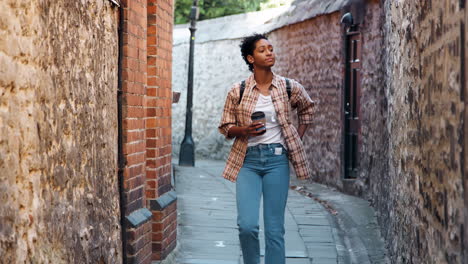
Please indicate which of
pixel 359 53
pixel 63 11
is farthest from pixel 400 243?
pixel 359 53

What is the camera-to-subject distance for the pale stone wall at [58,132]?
10.2 feet

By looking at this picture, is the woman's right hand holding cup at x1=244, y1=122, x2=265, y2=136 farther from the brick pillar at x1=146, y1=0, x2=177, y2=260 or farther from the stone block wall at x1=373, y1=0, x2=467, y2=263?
the brick pillar at x1=146, y1=0, x2=177, y2=260

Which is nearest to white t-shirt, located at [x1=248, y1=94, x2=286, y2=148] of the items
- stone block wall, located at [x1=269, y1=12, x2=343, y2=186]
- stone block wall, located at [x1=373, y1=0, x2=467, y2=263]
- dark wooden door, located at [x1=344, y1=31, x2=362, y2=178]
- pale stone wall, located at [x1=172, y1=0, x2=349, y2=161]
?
stone block wall, located at [x1=373, y1=0, x2=467, y2=263]

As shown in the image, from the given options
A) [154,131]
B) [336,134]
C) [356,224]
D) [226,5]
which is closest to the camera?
[154,131]

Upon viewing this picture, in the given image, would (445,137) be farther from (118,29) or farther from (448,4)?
(118,29)

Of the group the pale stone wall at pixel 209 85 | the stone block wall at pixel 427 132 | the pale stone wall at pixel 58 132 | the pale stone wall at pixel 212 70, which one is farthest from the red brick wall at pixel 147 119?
the pale stone wall at pixel 209 85

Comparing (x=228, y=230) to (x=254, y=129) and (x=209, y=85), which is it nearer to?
(x=254, y=129)

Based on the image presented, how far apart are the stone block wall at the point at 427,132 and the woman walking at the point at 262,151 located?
0.77 metres

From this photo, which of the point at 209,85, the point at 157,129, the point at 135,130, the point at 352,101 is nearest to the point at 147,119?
the point at 157,129

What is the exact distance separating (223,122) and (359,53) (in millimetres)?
6822

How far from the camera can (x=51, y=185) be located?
3.64 meters

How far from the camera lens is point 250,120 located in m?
5.15

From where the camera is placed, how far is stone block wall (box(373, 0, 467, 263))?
3.21 m

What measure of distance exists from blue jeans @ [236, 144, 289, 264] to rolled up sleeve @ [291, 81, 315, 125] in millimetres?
406
